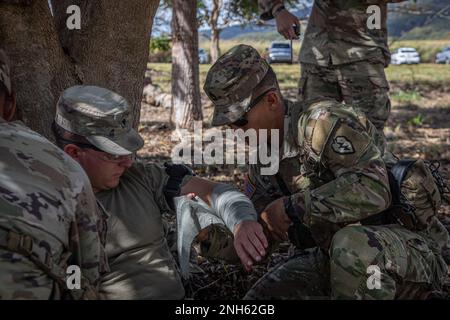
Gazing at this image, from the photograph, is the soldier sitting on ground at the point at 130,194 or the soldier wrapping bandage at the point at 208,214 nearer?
the soldier sitting on ground at the point at 130,194

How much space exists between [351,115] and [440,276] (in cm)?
81

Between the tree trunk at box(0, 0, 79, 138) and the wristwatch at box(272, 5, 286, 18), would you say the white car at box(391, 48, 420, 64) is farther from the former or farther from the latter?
the tree trunk at box(0, 0, 79, 138)

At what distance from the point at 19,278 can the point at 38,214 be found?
0.58 feet

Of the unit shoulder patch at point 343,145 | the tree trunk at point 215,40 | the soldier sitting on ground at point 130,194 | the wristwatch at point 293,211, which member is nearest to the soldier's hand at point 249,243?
the soldier sitting on ground at point 130,194

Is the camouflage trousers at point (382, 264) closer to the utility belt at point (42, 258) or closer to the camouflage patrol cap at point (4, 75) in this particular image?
the utility belt at point (42, 258)

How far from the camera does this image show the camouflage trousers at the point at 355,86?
427 centimetres

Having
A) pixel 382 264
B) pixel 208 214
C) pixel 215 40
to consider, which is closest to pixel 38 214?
pixel 208 214

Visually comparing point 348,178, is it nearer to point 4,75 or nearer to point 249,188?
point 249,188

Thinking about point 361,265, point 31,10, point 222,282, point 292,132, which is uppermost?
point 31,10

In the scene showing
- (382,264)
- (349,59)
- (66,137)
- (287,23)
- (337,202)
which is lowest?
(382,264)

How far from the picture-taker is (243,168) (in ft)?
20.0

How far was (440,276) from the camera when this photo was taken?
9.03 feet

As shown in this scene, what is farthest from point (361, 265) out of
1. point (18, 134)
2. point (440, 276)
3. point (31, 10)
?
point (31, 10)
